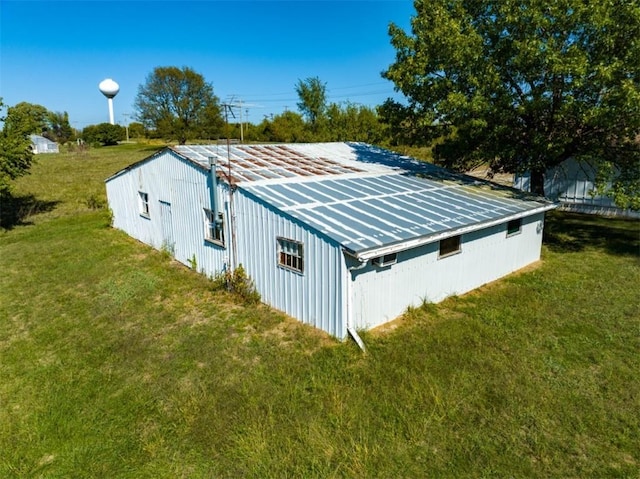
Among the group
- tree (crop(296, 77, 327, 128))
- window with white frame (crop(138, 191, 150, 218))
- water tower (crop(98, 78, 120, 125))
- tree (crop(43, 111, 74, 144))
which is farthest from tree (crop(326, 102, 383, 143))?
tree (crop(43, 111, 74, 144))

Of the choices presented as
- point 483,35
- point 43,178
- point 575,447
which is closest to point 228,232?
point 575,447

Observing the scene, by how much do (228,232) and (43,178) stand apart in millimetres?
33070

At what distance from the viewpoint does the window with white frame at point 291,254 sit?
943cm

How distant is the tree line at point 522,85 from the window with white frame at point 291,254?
4.71m

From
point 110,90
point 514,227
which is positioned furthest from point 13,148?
point 110,90

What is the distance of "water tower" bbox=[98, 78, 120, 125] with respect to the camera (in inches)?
3497

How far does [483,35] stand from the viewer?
14695 millimetres

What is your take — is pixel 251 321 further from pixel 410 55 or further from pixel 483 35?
pixel 483 35

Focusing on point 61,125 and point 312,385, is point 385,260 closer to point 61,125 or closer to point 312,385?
point 312,385

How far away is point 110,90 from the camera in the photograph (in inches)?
3536

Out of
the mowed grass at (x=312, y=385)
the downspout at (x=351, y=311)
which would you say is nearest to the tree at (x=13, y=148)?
the mowed grass at (x=312, y=385)

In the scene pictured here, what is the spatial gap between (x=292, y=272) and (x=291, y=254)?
432 millimetres

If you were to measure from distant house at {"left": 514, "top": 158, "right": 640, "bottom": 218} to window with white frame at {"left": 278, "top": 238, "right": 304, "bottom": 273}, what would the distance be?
17.4 meters

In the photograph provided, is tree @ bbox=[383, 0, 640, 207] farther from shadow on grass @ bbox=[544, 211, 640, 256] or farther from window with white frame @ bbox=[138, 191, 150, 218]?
window with white frame @ bbox=[138, 191, 150, 218]
